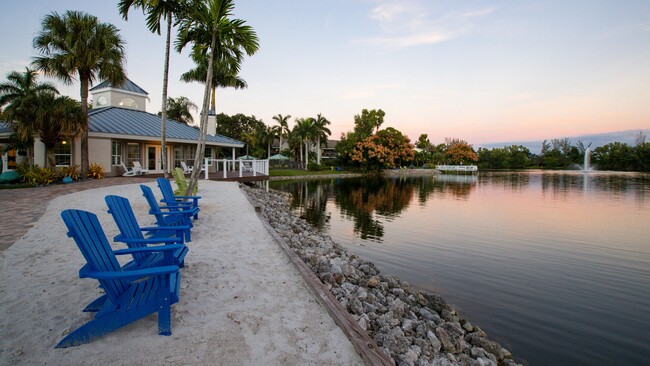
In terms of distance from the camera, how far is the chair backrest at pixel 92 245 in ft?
9.16

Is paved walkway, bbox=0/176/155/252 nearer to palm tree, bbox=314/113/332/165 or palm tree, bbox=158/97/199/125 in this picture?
palm tree, bbox=158/97/199/125

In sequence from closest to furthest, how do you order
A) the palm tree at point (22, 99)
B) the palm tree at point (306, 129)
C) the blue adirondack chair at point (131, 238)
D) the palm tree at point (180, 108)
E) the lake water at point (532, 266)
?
the blue adirondack chair at point (131, 238) → the lake water at point (532, 266) → the palm tree at point (22, 99) → the palm tree at point (180, 108) → the palm tree at point (306, 129)

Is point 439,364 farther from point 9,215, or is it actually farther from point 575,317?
point 9,215

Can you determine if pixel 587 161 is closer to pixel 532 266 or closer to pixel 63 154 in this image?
pixel 532 266

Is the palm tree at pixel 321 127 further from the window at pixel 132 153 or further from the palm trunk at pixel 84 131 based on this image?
the palm trunk at pixel 84 131

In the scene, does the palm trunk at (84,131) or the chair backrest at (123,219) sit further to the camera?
the palm trunk at (84,131)

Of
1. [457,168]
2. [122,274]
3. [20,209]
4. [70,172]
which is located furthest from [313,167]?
[122,274]

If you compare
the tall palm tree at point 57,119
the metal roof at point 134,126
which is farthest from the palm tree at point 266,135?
the tall palm tree at point 57,119

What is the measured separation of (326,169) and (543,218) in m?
39.7

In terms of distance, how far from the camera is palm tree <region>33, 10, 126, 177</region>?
56.6 ft

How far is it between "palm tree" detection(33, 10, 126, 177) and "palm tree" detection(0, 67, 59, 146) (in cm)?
120

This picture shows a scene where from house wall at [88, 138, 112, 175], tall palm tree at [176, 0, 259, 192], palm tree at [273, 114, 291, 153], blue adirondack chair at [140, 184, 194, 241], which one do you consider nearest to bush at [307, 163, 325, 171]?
palm tree at [273, 114, 291, 153]

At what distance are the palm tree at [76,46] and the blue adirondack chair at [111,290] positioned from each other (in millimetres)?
18518

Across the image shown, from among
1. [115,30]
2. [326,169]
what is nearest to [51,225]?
[115,30]
